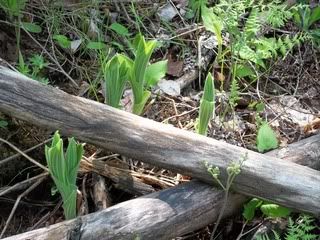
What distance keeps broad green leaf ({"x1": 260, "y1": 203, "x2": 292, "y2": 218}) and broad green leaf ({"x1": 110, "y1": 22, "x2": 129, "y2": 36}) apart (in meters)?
1.08

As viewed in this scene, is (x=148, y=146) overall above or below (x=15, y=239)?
above

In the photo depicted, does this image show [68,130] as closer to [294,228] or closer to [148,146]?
[148,146]

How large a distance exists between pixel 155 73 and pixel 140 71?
8.8 inches

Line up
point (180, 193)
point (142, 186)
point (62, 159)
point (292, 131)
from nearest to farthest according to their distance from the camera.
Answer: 1. point (62, 159)
2. point (180, 193)
3. point (142, 186)
4. point (292, 131)

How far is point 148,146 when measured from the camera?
6.61 ft

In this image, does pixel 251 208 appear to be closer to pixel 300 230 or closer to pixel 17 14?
pixel 300 230

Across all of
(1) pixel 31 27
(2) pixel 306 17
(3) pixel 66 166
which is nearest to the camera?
(3) pixel 66 166

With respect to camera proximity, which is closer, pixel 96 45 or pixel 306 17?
pixel 96 45

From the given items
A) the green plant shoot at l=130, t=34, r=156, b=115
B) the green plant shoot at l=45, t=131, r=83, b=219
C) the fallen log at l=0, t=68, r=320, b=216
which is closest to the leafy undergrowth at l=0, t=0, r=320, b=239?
the green plant shoot at l=130, t=34, r=156, b=115

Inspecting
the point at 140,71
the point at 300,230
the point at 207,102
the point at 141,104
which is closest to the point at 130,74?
the point at 140,71

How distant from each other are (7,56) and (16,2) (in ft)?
0.81

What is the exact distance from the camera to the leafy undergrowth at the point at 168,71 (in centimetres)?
218

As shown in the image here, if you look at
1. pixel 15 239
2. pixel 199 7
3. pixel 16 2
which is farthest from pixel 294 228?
pixel 16 2

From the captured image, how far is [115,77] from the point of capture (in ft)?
6.85
